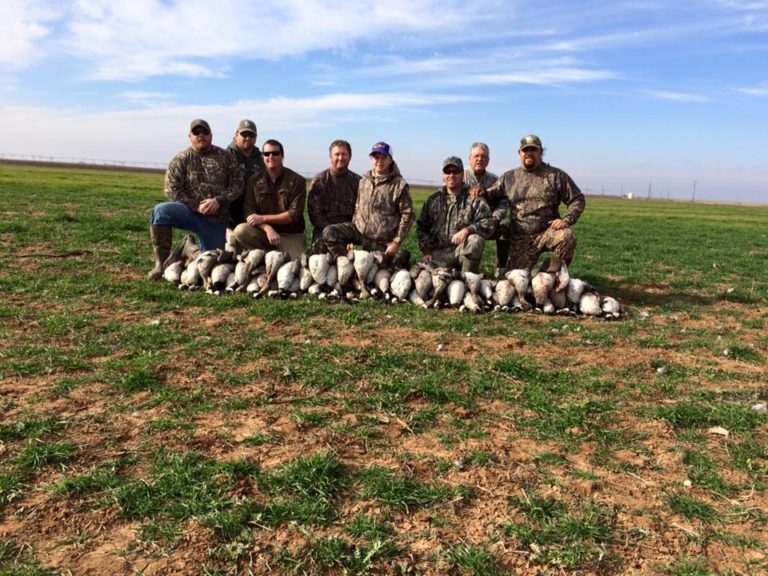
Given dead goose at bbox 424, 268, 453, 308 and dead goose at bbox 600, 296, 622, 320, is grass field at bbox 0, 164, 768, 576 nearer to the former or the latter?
dead goose at bbox 600, 296, 622, 320

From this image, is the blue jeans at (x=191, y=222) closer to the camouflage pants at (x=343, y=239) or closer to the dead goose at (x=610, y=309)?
the camouflage pants at (x=343, y=239)

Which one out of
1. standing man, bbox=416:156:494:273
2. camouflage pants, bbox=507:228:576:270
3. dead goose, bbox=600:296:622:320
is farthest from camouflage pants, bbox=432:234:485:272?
dead goose, bbox=600:296:622:320

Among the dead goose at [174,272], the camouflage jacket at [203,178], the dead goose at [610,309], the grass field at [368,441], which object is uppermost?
the camouflage jacket at [203,178]

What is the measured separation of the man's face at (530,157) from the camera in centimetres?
923

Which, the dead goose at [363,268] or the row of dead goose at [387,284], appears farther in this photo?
the dead goose at [363,268]

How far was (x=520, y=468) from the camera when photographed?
3.82 metres

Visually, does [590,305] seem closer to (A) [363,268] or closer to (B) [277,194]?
(A) [363,268]

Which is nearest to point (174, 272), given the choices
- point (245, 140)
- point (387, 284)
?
point (245, 140)

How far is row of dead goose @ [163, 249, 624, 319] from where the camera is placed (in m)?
8.34

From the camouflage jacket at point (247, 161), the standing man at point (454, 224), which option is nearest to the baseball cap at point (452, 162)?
the standing man at point (454, 224)

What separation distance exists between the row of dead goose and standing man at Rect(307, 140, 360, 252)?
3.31ft

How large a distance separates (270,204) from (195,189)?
4.06ft

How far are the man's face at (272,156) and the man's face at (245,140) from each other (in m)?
0.92

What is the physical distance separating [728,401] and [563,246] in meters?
4.42
